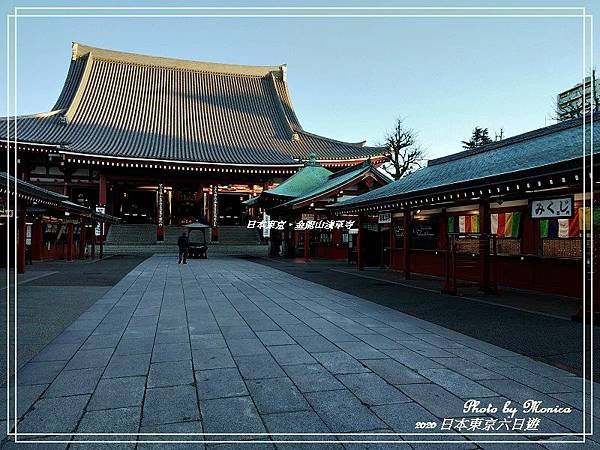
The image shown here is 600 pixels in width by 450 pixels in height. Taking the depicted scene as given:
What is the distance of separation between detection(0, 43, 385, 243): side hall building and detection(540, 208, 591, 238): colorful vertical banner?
802 inches

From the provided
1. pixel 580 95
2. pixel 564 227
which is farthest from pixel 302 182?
pixel 580 95

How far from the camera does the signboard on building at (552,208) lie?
8.08 meters

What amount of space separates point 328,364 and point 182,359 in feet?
5.26

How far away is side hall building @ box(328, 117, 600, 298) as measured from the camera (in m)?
7.68

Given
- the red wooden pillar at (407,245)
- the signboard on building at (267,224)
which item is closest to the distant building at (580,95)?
the red wooden pillar at (407,245)

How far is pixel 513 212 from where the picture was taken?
11062 millimetres

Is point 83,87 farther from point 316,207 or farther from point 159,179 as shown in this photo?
point 316,207

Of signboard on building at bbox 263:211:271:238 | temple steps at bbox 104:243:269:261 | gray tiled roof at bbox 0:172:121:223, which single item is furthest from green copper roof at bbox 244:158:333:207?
gray tiled roof at bbox 0:172:121:223

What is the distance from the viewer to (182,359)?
4773mm

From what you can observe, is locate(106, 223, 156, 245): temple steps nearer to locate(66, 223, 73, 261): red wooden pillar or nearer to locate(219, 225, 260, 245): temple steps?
locate(219, 225, 260, 245): temple steps

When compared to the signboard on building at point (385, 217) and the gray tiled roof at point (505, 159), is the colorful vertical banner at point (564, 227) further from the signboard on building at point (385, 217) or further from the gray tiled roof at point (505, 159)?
the signboard on building at point (385, 217)

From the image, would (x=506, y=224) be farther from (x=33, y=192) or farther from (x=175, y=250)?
(x=175, y=250)

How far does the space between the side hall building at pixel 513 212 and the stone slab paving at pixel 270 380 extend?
314cm

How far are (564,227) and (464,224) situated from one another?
11.0 ft
